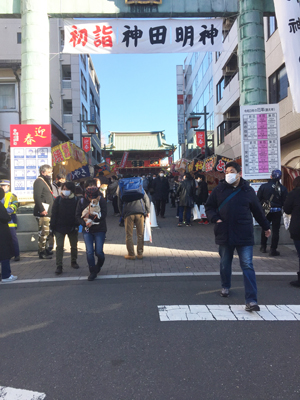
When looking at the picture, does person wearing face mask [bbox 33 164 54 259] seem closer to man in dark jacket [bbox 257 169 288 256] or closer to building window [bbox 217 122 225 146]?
man in dark jacket [bbox 257 169 288 256]

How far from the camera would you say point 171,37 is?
9.67m

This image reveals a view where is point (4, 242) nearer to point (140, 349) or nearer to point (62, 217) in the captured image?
point (62, 217)

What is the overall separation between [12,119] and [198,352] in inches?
768

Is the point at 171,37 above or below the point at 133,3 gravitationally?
below

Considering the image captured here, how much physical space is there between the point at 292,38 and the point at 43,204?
6.08 m

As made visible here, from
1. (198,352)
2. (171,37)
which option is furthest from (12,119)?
(198,352)

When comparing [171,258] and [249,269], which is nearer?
[249,269]

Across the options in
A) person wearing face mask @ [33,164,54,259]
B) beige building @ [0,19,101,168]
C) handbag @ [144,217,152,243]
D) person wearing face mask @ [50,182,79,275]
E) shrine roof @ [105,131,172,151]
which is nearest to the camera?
person wearing face mask @ [50,182,79,275]

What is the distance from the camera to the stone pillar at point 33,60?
926 cm

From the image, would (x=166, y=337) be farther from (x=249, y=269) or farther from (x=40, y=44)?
(x=40, y=44)

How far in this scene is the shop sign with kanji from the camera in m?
9.58

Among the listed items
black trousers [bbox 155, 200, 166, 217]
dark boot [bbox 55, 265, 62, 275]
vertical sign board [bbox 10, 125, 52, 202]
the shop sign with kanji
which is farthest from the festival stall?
dark boot [bbox 55, 265, 62, 275]

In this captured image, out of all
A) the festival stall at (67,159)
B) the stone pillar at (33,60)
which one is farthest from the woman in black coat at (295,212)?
the festival stall at (67,159)

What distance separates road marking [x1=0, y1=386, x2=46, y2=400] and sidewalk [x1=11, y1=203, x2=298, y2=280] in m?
3.60
